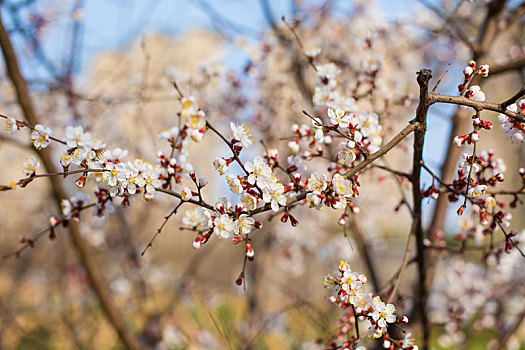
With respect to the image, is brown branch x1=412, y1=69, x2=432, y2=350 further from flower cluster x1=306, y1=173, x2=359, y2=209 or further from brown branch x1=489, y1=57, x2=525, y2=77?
brown branch x1=489, y1=57, x2=525, y2=77

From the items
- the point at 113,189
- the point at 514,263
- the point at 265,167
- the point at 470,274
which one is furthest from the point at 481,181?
the point at 470,274

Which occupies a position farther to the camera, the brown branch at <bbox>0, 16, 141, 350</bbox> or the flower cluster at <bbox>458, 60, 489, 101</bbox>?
the brown branch at <bbox>0, 16, 141, 350</bbox>

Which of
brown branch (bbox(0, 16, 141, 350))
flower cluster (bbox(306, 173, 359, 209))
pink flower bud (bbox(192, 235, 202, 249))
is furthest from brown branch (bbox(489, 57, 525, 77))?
brown branch (bbox(0, 16, 141, 350))

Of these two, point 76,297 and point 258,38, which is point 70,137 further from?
point 76,297

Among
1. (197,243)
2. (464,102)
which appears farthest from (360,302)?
(464,102)

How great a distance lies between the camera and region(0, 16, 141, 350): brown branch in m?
2.05

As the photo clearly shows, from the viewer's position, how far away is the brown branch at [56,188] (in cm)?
205

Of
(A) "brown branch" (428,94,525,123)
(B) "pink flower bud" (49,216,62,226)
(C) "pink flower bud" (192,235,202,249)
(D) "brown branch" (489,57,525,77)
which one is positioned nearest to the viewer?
(A) "brown branch" (428,94,525,123)

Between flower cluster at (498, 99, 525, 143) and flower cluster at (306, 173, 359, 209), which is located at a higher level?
flower cluster at (498, 99, 525, 143)

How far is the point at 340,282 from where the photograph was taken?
1.24 metres

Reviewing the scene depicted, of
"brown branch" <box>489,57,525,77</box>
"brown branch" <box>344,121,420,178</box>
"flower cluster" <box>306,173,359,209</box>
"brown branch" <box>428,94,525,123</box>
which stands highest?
"brown branch" <box>489,57,525,77</box>

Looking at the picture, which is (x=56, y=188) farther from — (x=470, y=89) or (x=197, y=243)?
(x=470, y=89)

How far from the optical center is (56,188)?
227 centimetres

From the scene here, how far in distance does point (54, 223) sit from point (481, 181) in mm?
1415
